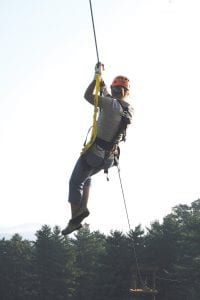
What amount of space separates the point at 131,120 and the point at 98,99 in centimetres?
73

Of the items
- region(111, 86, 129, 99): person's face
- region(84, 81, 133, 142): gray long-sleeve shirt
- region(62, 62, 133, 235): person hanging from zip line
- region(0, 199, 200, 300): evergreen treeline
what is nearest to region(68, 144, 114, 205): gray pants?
region(62, 62, 133, 235): person hanging from zip line

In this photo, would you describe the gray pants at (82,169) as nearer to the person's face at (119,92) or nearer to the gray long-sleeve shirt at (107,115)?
the gray long-sleeve shirt at (107,115)

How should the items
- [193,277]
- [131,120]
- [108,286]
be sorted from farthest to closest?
1. [108,286]
2. [193,277]
3. [131,120]

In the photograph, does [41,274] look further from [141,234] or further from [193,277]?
[193,277]

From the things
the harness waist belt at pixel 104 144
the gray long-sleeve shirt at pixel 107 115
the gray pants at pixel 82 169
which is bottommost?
the gray pants at pixel 82 169

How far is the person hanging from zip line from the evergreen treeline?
37.9 meters

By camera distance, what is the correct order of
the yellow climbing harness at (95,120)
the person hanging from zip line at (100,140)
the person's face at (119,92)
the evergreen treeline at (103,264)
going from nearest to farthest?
the yellow climbing harness at (95,120)
the person hanging from zip line at (100,140)
the person's face at (119,92)
the evergreen treeline at (103,264)

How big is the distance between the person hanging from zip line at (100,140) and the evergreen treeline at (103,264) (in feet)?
124

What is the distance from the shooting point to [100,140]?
21.2 feet

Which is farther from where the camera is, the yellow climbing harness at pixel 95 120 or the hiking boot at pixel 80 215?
the hiking boot at pixel 80 215

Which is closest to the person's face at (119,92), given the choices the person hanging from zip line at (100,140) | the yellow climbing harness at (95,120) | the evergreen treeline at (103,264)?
the person hanging from zip line at (100,140)

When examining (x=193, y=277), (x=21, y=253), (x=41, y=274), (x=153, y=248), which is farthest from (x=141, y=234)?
(x=21, y=253)

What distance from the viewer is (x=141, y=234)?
56.5m

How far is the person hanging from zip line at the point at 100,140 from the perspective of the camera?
20.9ft
